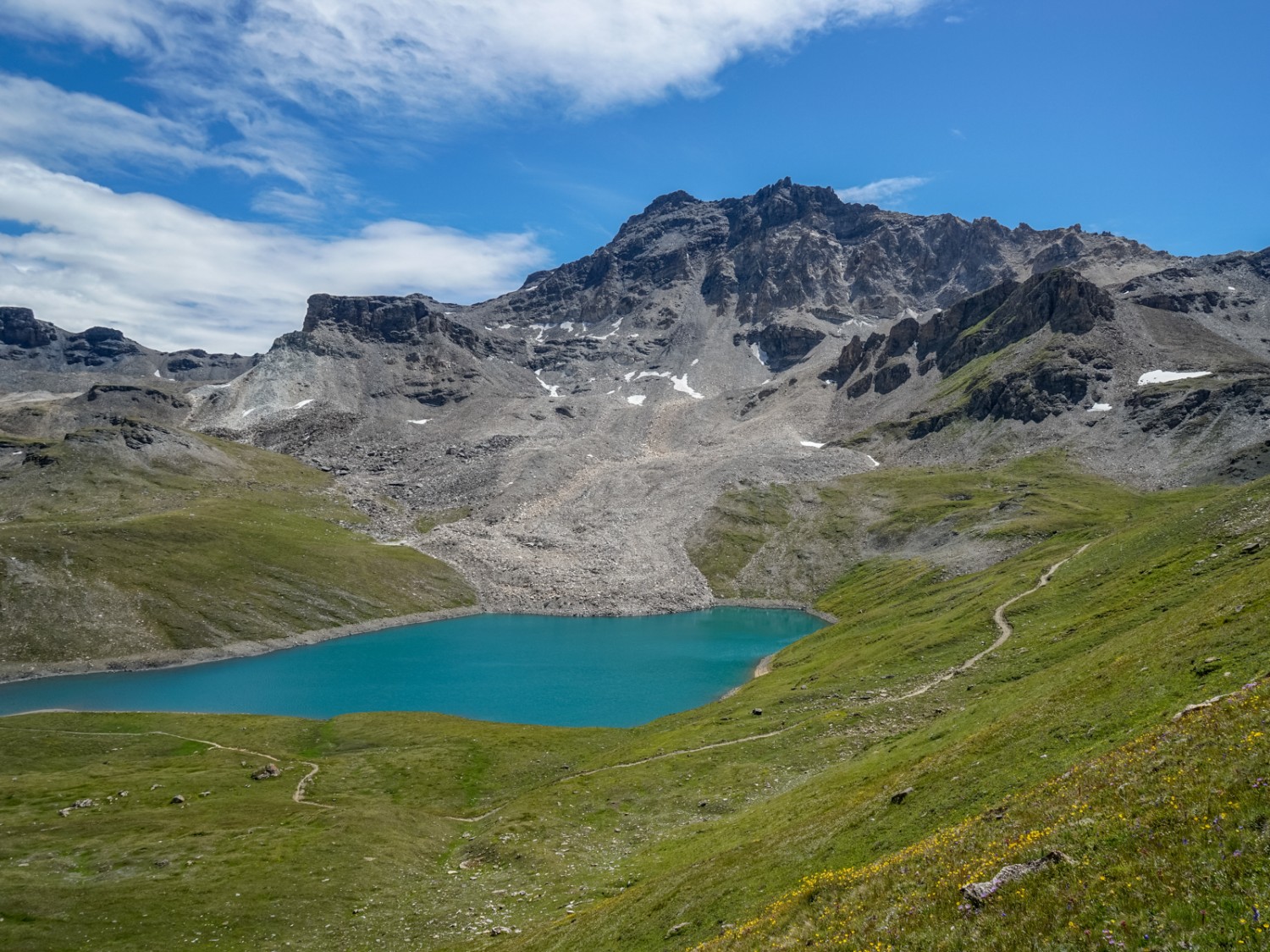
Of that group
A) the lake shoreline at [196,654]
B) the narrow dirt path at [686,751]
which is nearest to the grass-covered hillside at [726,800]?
the narrow dirt path at [686,751]

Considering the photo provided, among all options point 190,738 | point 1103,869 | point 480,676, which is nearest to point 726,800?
point 1103,869

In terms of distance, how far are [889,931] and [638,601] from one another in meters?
160

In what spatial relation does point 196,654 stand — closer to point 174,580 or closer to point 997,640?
point 174,580

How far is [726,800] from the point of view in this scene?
51031mm

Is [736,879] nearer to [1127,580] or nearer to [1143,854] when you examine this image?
[1143,854]

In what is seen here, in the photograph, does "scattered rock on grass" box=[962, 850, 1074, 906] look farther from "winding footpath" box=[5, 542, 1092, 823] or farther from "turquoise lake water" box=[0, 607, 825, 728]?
"turquoise lake water" box=[0, 607, 825, 728]

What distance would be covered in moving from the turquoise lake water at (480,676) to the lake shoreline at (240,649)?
1.67m

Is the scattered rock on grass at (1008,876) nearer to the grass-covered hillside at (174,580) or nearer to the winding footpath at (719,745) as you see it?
the winding footpath at (719,745)

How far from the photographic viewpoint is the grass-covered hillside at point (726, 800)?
744 inches

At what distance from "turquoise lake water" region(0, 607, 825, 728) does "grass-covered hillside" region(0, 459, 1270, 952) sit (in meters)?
14.9

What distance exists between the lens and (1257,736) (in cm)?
1748

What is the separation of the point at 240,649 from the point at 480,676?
158ft

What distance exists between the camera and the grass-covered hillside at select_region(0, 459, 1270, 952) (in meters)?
18.9

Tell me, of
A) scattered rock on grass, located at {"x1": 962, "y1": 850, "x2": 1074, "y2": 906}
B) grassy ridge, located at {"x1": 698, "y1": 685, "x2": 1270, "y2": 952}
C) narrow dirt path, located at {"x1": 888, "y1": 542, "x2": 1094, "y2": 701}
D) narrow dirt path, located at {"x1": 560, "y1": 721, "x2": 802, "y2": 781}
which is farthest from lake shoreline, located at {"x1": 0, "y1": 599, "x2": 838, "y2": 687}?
scattered rock on grass, located at {"x1": 962, "y1": 850, "x2": 1074, "y2": 906}
